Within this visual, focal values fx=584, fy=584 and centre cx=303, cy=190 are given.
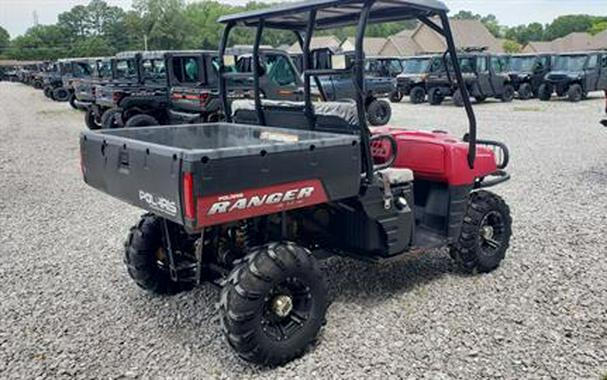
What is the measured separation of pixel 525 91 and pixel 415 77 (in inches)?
170

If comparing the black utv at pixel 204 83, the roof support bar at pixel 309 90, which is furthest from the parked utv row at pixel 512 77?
the roof support bar at pixel 309 90

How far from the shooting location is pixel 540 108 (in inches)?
765

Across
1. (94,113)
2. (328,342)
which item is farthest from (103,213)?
(94,113)

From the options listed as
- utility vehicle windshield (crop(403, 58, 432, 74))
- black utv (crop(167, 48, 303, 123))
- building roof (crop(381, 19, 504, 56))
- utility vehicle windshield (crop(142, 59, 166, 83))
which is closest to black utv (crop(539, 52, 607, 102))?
utility vehicle windshield (crop(403, 58, 432, 74))

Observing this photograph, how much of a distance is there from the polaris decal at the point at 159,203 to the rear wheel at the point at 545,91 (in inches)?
844

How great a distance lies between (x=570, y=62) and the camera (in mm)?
22016

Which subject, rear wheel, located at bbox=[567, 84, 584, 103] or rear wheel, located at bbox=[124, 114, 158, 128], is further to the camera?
rear wheel, located at bbox=[567, 84, 584, 103]

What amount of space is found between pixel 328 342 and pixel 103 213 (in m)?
4.22

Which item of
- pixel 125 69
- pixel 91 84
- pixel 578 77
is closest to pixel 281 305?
pixel 91 84

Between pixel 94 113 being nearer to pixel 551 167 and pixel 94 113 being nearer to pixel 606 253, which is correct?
pixel 551 167

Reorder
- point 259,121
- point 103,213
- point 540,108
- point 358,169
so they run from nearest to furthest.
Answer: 1. point 358,169
2. point 259,121
3. point 103,213
4. point 540,108

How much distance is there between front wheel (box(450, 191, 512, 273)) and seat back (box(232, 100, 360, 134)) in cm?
136

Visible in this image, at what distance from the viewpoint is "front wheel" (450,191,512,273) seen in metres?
4.53

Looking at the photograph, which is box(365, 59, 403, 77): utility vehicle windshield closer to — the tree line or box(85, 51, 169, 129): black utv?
box(85, 51, 169, 129): black utv
